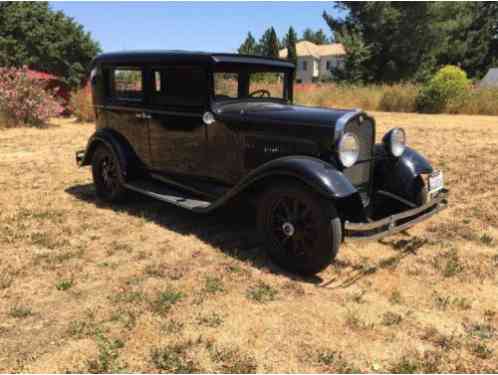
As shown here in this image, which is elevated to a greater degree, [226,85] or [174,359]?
[226,85]

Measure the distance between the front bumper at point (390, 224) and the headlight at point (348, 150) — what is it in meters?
0.55

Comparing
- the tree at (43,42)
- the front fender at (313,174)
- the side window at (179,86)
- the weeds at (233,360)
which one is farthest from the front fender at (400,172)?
the tree at (43,42)

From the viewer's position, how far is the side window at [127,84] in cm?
492

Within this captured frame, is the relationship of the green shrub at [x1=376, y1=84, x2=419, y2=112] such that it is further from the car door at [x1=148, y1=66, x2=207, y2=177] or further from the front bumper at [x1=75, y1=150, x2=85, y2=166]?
the car door at [x1=148, y1=66, x2=207, y2=177]

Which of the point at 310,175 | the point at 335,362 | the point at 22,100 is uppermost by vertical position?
the point at 22,100

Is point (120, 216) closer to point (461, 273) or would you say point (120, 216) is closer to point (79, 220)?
point (79, 220)

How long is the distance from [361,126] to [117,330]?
272cm

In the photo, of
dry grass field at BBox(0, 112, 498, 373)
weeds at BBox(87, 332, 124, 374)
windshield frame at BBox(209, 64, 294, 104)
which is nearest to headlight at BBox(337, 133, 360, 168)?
dry grass field at BBox(0, 112, 498, 373)

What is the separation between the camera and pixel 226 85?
4.37 metres

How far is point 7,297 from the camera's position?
10.4 feet

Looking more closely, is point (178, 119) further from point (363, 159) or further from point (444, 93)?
point (444, 93)

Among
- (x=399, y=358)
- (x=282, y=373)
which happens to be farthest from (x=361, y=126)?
(x=282, y=373)

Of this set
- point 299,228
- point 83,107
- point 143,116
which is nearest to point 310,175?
point 299,228

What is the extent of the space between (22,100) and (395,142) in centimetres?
1281
